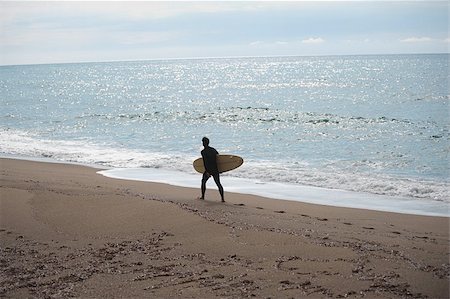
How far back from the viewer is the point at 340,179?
15.0 m

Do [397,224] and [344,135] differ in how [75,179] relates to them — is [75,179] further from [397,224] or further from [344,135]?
[344,135]

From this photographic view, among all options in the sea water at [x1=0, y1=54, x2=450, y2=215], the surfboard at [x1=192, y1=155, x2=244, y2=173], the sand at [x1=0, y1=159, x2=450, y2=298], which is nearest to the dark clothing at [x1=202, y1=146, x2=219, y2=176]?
the sand at [x1=0, y1=159, x2=450, y2=298]

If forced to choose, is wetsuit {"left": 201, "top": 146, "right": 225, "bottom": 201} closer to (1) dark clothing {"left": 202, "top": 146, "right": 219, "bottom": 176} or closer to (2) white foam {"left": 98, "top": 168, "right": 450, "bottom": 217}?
(1) dark clothing {"left": 202, "top": 146, "right": 219, "bottom": 176}

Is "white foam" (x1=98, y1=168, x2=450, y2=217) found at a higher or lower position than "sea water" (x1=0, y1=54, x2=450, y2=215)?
lower

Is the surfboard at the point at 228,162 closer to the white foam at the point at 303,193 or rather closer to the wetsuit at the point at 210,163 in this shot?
the wetsuit at the point at 210,163

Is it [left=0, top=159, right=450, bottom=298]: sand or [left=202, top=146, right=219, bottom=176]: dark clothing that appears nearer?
[left=0, top=159, right=450, bottom=298]: sand

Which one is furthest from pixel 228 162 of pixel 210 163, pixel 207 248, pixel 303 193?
pixel 207 248

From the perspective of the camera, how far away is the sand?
665cm

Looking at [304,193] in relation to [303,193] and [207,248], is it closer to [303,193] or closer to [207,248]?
[303,193]

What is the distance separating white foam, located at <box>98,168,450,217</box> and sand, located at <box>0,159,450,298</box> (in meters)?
0.78

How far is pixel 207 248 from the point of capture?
8125 mm

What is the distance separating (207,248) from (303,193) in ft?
18.2

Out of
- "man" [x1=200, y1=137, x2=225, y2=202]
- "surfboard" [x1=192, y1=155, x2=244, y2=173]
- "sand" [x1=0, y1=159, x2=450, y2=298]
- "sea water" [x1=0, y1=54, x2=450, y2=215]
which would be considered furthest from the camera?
"sea water" [x1=0, y1=54, x2=450, y2=215]

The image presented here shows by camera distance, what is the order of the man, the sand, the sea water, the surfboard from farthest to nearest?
the sea water → the surfboard → the man → the sand
